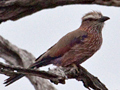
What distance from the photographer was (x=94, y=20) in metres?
5.05

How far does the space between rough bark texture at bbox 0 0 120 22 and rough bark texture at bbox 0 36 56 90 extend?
4.39 ft

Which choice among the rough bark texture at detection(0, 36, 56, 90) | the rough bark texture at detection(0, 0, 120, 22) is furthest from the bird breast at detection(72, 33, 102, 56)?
the rough bark texture at detection(0, 36, 56, 90)

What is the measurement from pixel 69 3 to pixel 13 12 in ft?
2.27

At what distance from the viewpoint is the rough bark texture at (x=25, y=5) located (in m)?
4.04

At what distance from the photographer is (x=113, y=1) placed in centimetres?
394

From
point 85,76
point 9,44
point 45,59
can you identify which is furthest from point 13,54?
point 85,76

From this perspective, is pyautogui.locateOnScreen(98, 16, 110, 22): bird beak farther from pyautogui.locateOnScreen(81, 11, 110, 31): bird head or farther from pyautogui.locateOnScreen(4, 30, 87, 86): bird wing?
pyautogui.locateOnScreen(4, 30, 87, 86): bird wing

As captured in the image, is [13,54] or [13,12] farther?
[13,54]

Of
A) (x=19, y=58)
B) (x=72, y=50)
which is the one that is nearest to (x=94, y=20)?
(x=72, y=50)

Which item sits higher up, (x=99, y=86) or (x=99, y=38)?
(x=99, y=38)

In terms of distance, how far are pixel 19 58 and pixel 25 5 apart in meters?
1.85

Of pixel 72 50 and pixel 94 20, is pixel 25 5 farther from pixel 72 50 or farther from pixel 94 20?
pixel 94 20

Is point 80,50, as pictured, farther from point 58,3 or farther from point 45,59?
point 58,3

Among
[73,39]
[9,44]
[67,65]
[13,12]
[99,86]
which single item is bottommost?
[99,86]
